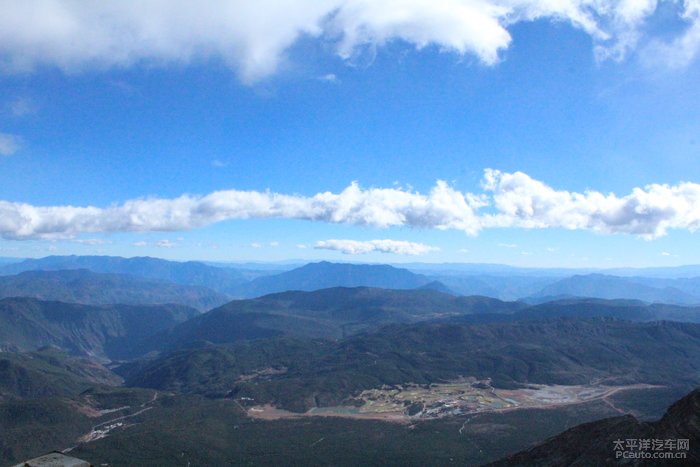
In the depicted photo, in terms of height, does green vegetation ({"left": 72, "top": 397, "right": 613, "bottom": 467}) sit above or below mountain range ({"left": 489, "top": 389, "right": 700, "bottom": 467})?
below

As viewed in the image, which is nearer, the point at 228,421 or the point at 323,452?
the point at 323,452

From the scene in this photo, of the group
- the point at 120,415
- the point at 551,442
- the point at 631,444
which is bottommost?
the point at 120,415

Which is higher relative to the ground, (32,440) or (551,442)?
(551,442)

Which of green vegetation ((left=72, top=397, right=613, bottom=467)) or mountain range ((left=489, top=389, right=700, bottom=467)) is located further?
green vegetation ((left=72, top=397, right=613, bottom=467))

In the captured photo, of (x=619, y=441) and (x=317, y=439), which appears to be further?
(x=317, y=439)

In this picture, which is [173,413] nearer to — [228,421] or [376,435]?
[228,421]

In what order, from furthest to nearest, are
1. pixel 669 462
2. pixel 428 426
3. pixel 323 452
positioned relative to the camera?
pixel 428 426
pixel 323 452
pixel 669 462

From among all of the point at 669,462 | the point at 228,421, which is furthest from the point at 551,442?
the point at 228,421

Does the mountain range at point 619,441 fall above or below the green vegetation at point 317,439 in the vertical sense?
above

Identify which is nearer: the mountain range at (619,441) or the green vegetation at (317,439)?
the mountain range at (619,441)

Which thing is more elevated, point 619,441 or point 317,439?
point 619,441

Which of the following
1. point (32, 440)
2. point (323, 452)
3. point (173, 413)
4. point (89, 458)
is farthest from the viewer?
point (173, 413)
